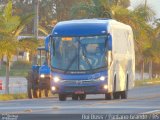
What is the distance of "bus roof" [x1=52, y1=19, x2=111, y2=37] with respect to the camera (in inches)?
1428

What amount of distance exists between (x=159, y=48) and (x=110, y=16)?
2232cm

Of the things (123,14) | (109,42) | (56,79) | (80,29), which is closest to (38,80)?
(56,79)

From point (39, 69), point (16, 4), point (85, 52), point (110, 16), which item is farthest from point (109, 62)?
point (16, 4)

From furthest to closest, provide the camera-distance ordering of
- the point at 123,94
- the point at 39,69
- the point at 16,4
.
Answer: the point at 16,4 → the point at 39,69 → the point at 123,94

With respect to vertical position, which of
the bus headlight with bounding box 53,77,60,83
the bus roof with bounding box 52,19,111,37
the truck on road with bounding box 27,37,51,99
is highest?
the bus roof with bounding box 52,19,111,37

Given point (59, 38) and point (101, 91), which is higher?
point (59, 38)

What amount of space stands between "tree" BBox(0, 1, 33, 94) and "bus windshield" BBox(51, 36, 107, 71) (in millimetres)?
10222

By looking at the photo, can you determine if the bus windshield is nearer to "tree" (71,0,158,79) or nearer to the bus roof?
the bus roof

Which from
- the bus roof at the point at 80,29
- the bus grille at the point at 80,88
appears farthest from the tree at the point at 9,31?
the bus grille at the point at 80,88

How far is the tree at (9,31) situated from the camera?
46281 millimetres

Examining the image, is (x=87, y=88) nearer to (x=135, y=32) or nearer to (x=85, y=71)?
(x=85, y=71)

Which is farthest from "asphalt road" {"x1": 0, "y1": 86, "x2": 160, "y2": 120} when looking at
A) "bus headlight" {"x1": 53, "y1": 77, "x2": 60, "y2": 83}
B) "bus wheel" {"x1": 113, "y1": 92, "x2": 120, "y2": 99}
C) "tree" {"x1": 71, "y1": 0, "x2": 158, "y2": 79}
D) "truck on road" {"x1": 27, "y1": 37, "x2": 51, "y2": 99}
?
"tree" {"x1": 71, "y1": 0, "x2": 158, "y2": 79}

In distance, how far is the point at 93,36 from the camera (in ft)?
119

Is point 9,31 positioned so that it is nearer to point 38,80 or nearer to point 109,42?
point 38,80
